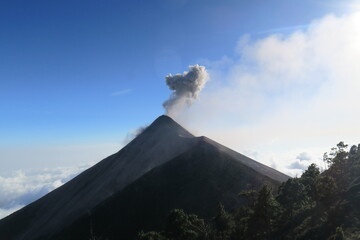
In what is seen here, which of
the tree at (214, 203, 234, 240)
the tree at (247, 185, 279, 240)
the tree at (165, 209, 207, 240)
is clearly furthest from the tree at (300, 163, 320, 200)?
the tree at (165, 209, 207, 240)

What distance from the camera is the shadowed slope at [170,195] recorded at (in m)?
93.2

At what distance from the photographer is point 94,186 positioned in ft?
392

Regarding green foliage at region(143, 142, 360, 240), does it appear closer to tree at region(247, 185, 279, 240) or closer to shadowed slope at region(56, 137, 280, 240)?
tree at region(247, 185, 279, 240)

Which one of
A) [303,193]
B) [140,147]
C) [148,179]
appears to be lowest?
[303,193]

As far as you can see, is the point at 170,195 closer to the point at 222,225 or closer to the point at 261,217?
the point at 222,225

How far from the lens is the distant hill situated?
325 feet

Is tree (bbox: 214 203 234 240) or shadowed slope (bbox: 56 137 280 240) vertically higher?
shadowed slope (bbox: 56 137 280 240)

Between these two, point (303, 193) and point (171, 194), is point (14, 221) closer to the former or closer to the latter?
point (171, 194)

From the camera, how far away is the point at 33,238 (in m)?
98.9

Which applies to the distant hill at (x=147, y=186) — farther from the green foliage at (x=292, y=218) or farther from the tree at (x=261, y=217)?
the tree at (x=261, y=217)

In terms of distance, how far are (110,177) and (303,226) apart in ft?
259

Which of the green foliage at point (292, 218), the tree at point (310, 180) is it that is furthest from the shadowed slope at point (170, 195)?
the green foliage at point (292, 218)

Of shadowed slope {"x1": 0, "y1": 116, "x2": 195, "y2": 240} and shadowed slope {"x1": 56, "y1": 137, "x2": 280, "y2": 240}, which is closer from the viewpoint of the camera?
shadowed slope {"x1": 56, "y1": 137, "x2": 280, "y2": 240}

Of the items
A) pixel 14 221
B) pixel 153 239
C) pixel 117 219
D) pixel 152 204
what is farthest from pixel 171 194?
pixel 14 221
